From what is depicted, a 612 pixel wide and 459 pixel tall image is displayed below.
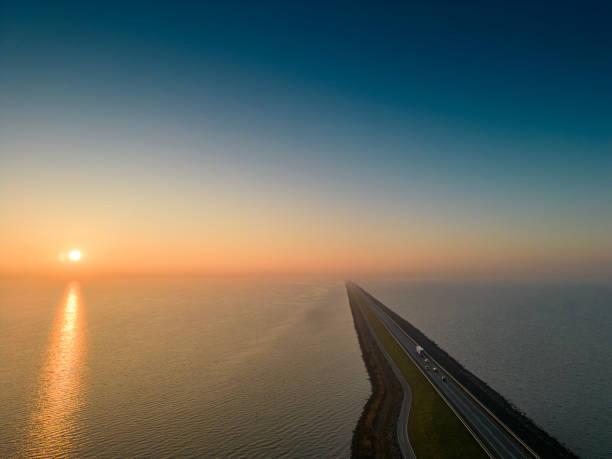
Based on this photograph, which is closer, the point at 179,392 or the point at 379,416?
the point at 379,416

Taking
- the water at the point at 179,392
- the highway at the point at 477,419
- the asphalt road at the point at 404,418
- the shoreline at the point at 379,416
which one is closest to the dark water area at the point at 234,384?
the water at the point at 179,392

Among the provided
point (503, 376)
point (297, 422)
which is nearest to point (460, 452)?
point (297, 422)

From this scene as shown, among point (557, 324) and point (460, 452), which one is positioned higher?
point (460, 452)

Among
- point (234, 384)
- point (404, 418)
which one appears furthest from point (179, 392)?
point (404, 418)

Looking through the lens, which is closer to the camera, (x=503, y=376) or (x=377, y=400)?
(x=377, y=400)

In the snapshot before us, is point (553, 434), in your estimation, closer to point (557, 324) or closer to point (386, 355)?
point (386, 355)

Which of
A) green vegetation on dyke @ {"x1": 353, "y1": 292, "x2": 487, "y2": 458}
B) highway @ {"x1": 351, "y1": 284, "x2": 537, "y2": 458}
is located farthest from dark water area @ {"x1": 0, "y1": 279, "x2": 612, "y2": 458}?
green vegetation on dyke @ {"x1": 353, "y1": 292, "x2": 487, "y2": 458}

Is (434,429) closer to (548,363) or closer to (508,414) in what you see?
(508,414)

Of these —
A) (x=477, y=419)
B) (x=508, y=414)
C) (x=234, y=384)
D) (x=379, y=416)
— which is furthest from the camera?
(x=234, y=384)
